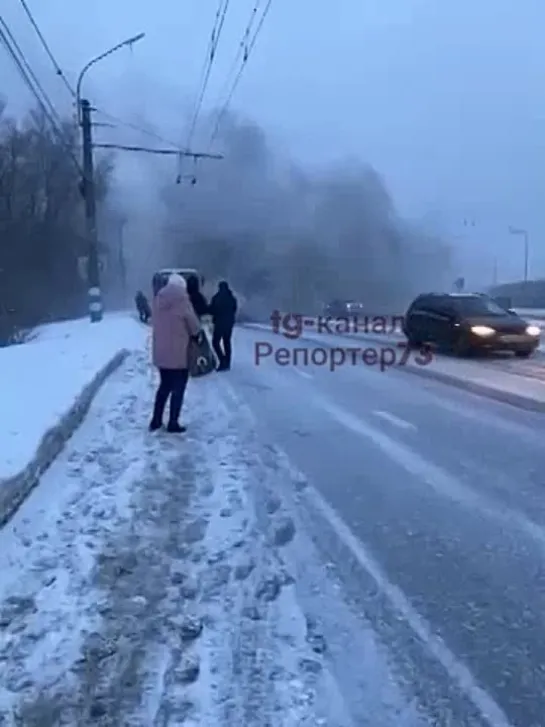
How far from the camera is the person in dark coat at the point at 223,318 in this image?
2012 cm

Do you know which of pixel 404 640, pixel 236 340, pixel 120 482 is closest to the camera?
pixel 404 640

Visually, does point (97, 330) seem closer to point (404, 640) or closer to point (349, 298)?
point (404, 640)

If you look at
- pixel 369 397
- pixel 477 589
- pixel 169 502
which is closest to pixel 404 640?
pixel 477 589

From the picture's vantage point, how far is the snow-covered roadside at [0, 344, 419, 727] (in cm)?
430

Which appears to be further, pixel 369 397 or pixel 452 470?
pixel 369 397

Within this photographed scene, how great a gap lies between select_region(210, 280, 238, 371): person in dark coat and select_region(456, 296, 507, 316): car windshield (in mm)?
8138

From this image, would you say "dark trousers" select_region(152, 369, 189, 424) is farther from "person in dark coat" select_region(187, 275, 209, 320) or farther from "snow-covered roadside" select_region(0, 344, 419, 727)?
"person in dark coat" select_region(187, 275, 209, 320)

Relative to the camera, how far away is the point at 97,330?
97.9 ft

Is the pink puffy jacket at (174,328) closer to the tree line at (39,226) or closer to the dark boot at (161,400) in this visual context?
the dark boot at (161,400)

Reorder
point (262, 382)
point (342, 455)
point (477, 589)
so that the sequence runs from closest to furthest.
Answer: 1. point (477, 589)
2. point (342, 455)
3. point (262, 382)

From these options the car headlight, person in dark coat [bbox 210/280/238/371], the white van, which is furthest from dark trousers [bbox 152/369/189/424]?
the car headlight

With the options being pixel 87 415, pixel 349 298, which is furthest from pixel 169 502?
pixel 349 298

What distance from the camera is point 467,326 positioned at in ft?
85.4

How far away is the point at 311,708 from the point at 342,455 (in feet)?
20.7
